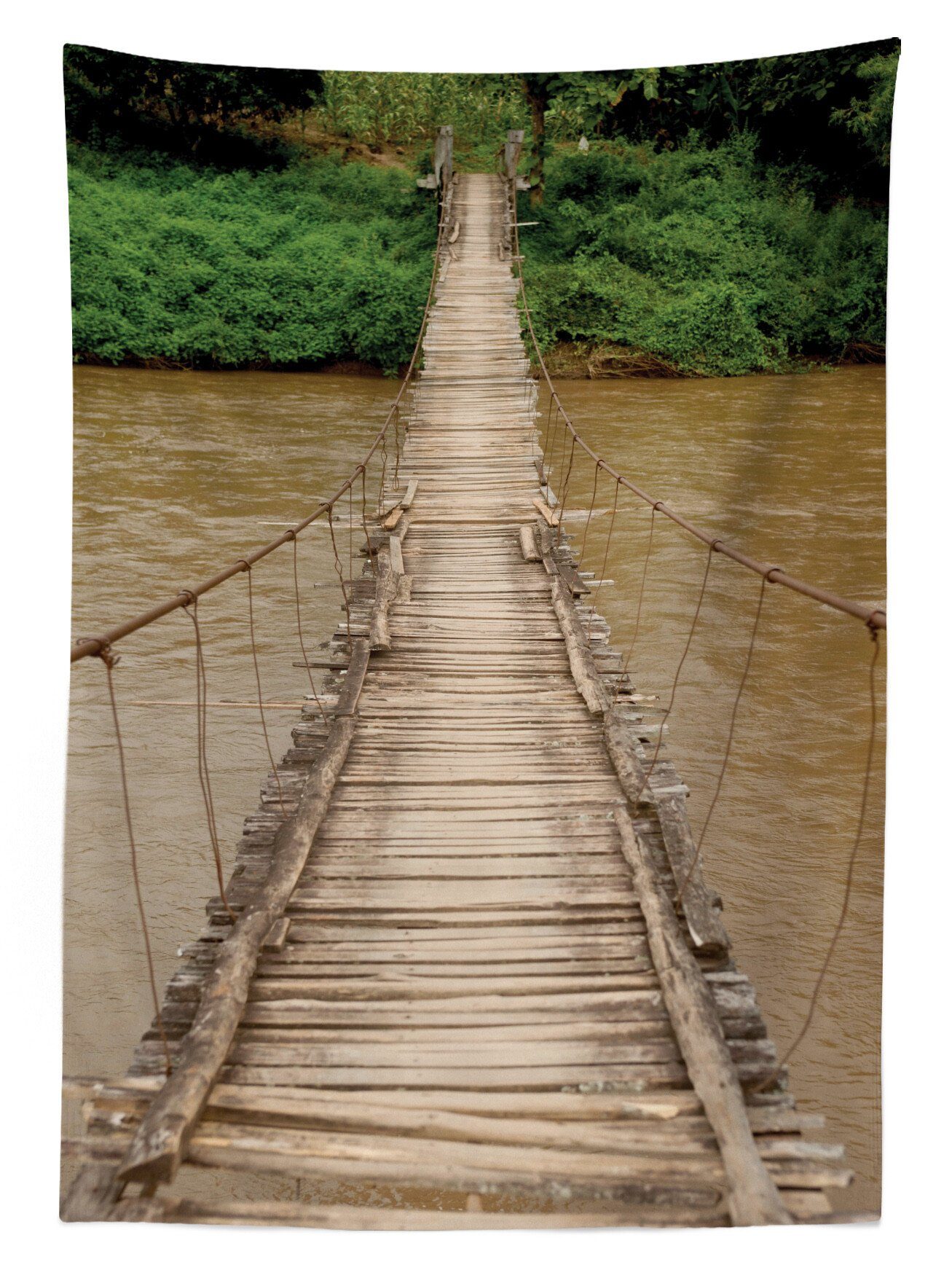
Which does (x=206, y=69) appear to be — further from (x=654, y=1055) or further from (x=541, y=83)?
(x=654, y=1055)

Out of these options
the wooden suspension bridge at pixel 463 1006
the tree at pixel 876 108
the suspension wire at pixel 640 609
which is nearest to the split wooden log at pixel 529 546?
the suspension wire at pixel 640 609

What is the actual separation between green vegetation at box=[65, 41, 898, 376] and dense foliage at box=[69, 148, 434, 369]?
0.06 ft

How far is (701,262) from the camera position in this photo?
7.64 metres

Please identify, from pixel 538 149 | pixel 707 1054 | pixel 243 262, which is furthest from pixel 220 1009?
pixel 538 149

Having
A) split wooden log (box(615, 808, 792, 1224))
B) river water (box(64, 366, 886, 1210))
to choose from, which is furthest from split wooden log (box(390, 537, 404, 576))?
split wooden log (box(615, 808, 792, 1224))

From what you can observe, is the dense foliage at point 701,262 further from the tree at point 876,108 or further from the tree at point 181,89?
the tree at point 181,89

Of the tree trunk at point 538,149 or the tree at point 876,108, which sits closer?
the tree at point 876,108

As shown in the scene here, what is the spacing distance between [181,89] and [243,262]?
132 inches

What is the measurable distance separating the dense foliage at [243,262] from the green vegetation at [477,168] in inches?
0.7

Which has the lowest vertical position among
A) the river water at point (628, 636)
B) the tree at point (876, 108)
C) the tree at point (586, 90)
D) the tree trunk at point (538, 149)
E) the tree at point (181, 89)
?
the river water at point (628, 636)

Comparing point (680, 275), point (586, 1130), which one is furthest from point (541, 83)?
point (680, 275)

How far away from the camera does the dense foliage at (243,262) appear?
12.4 ft

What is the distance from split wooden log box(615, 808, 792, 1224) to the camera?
1678 millimetres

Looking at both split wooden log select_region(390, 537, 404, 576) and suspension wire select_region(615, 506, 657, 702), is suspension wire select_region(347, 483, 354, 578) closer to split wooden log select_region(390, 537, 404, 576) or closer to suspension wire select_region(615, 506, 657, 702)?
split wooden log select_region(390, 537, 404, 576)
